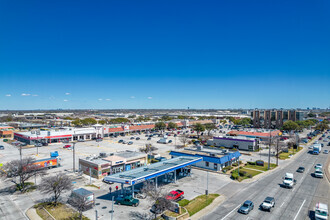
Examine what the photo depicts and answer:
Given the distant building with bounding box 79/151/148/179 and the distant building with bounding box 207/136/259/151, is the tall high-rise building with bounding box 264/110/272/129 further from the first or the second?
the distant building with bounding box 79/151/148/179

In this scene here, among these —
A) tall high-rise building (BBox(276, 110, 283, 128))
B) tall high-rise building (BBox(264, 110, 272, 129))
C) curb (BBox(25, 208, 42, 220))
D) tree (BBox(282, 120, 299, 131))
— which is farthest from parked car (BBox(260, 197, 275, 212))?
tall high-rise building (BBox(276, 110, 283, 128))

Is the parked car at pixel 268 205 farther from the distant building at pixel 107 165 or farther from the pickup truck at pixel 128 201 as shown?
the distant building at pixel 107 165

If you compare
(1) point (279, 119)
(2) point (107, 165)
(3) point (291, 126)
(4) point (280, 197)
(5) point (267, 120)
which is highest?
(1) point (279, 119)

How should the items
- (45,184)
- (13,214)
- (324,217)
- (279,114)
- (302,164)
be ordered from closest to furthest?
(324,217)
(13,214)
(45,184)
(302,164)
(279,114)

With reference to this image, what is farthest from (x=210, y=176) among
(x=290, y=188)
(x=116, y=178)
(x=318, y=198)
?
(x=116, y=178)

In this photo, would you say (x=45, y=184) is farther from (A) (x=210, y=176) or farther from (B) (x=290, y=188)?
(B) (x=290, y=188)

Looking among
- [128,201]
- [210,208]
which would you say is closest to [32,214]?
[128,201]

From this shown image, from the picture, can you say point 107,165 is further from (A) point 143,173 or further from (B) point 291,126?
(B) point 291,126

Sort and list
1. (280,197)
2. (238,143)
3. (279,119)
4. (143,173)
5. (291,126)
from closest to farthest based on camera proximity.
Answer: (280,197), (143,173), (238,143), (291,126), (279,119)

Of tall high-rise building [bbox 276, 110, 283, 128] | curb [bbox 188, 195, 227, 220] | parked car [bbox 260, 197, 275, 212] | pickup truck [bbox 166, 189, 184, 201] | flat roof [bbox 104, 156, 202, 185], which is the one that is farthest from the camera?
tall high-rise building [bbox 276, 110, 283, 128]
